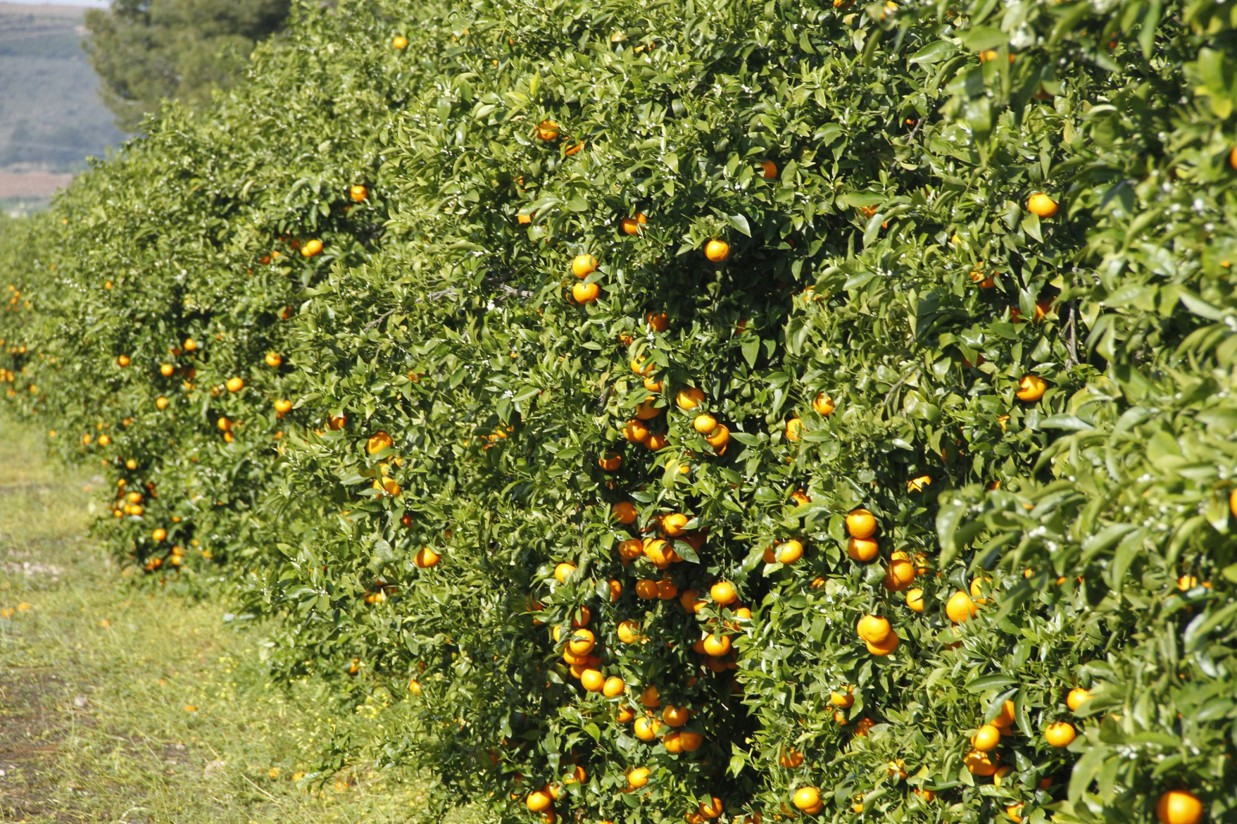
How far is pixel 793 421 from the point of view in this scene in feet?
9.09

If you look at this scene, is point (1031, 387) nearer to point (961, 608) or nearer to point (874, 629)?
point (961, 608)

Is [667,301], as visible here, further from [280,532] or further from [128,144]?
[128,144]

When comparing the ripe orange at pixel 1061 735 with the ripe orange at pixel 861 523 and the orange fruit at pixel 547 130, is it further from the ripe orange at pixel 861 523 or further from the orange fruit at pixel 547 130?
the orange fruit at pixel 547 130

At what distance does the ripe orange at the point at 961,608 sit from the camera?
236 centimetres

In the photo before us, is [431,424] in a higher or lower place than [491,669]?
higher

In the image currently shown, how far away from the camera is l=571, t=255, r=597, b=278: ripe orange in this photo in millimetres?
2943

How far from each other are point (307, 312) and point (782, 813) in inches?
82.5

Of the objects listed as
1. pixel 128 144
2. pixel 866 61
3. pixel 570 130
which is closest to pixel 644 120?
pixel 570 130

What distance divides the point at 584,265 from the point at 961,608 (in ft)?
4.15

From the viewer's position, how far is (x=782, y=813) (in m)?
2.90

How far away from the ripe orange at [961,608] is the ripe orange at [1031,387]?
1.43 feet

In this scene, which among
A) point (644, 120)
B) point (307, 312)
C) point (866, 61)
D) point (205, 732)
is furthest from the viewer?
point (205, 732)

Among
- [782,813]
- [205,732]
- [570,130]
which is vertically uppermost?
[570,130]

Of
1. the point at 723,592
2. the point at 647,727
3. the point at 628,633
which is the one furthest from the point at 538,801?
the point at 723,592
